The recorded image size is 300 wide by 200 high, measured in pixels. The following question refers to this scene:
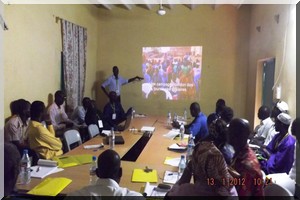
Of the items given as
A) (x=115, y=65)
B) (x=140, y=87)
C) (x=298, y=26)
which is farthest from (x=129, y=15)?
(x=298, y=26)

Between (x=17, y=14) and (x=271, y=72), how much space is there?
4.17m

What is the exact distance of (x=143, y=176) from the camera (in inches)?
85.9

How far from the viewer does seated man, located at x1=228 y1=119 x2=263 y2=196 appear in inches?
69.1

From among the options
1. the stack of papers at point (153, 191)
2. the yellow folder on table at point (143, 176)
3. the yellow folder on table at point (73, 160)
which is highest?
the yellow folder on table at point (73, 160)

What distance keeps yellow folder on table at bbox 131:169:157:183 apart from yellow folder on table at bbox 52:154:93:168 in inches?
20.8

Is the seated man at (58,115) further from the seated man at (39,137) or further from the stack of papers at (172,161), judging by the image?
the stack of papers at (172,161)

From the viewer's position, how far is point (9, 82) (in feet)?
12.2

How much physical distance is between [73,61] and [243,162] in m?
4.36

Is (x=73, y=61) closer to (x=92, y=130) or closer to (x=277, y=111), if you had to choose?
(x=92, y=130)

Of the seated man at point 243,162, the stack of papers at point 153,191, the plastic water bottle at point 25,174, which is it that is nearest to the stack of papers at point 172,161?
the stack of papers at point 153,191

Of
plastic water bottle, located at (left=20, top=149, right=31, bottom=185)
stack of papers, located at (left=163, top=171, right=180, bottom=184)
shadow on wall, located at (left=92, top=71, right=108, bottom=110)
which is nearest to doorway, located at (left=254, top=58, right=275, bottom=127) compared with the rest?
stack of papers, located at (left=163, top=171, right=180, bottom=184)

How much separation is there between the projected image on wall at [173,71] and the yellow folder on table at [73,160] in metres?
4.21

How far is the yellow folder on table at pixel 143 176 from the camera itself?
6.92ft

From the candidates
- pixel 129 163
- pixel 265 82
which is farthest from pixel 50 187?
pixel 265 82
